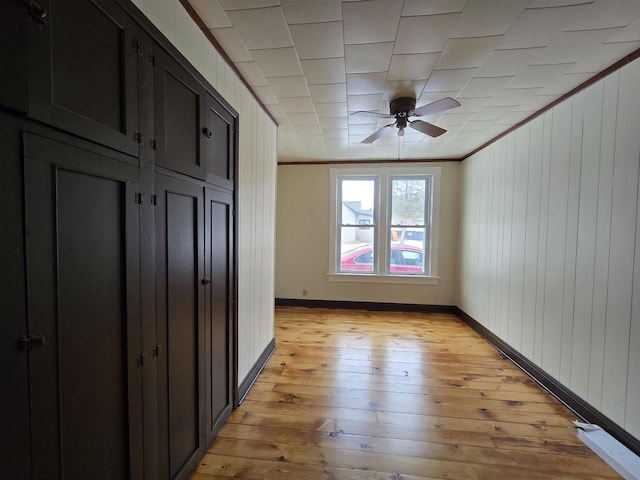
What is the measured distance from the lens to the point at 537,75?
6.88 feet

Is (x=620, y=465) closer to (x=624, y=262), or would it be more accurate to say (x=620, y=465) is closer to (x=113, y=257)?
(x=624, y=262)

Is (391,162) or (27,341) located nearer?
(27,341)

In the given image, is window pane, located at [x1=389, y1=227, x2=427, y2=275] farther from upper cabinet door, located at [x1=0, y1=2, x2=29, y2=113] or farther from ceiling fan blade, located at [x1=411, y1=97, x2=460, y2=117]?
upper cabinet door, located at [x1=0, y1=2, x2=29, y2=113]

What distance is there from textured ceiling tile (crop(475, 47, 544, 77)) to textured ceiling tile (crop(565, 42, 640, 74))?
0.34 metres

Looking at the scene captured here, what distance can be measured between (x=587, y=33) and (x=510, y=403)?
259 centimetres

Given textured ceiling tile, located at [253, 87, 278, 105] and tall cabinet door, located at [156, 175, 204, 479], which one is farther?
textured ceiling tile, located at [253, 87, 278, 105]

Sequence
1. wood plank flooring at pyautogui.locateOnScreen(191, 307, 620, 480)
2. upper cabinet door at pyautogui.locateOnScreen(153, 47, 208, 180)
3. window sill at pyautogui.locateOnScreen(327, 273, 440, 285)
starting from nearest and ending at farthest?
upper cabinet door at pyautogui.locateOnScreen(153, 47, 208, 180) < wood plank flooring at pyautogui.locateOnScreen(191, 307, 620, 480) < window sill at pyautogui.locateOnScreen(327, 273, 440, 285)

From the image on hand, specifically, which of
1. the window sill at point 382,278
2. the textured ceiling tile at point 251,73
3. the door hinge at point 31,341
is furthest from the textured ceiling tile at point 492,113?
the door hinge at point 31,341

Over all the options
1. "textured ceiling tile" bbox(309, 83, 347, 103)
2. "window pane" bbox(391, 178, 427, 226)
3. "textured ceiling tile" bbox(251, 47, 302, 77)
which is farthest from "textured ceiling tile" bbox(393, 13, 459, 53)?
"window pane" bbox(391, 178, 427, 226)

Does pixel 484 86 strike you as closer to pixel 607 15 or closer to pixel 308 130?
pixel 607 15

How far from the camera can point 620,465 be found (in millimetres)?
1627

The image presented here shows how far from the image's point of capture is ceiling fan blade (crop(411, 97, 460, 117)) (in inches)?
84.3

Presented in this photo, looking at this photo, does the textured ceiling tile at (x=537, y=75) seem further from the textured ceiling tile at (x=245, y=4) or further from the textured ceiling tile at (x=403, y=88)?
the textured ceiling tile at (x=245, y=4)

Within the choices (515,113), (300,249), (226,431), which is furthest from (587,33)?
(300,249)
